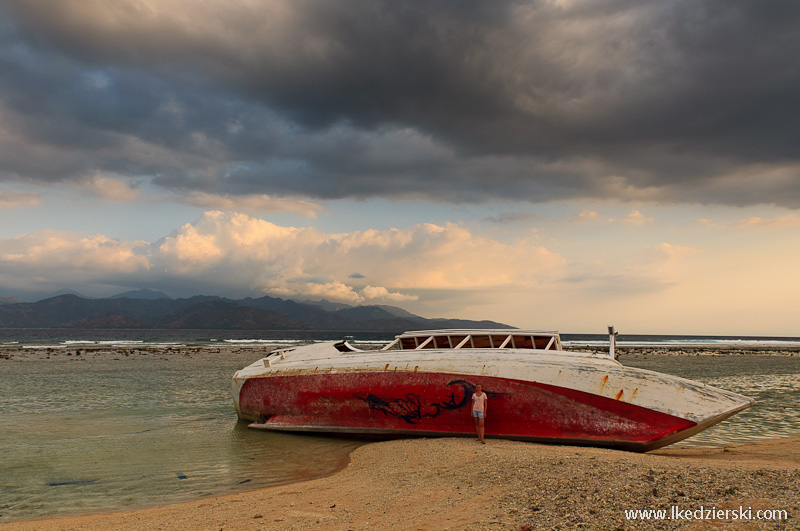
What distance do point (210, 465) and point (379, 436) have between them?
3.68 meters

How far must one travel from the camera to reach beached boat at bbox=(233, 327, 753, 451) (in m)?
9.04

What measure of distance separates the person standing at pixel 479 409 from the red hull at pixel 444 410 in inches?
10.8

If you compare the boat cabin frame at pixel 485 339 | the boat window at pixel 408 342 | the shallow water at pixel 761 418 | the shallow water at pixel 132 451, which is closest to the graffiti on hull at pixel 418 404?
the shallow water at pixel 132 451

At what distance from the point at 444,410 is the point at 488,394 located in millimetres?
1053

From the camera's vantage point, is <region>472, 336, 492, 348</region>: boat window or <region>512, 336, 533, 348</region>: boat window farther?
<region>472, 336, 492, 348</region>: boat window

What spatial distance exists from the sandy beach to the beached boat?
1138mm

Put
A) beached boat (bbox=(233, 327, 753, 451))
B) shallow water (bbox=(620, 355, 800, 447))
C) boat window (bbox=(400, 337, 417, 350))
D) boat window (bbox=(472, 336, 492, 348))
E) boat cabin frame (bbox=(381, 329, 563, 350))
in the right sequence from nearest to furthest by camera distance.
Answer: beached boat (bbox=(233, 327, 753, 451)) → shallow water (bbox=(620, 355, 800, 447)) → boat cabin frame (bbox=(381, 329, 563, 350)) → boat window (bbox=(472, 336, 492, 348)) → boat window (bbox=(400, 337, 417, 350))

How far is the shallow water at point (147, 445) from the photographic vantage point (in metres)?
7.93

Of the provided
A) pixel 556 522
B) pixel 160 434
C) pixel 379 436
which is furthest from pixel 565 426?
pixel 160 434

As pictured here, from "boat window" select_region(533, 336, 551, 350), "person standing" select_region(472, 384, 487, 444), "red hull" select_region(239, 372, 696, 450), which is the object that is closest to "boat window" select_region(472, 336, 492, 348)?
"boat window" select_region(533, 336, 551, 350)

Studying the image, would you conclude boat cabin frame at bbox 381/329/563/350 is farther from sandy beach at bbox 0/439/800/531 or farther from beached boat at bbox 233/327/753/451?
sandy beach at bbox 0/439/800/531

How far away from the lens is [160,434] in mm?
12133

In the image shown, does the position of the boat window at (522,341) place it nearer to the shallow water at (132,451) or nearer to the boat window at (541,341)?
the boat window at (541,341)

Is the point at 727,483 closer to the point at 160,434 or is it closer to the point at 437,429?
the point at 437,429
